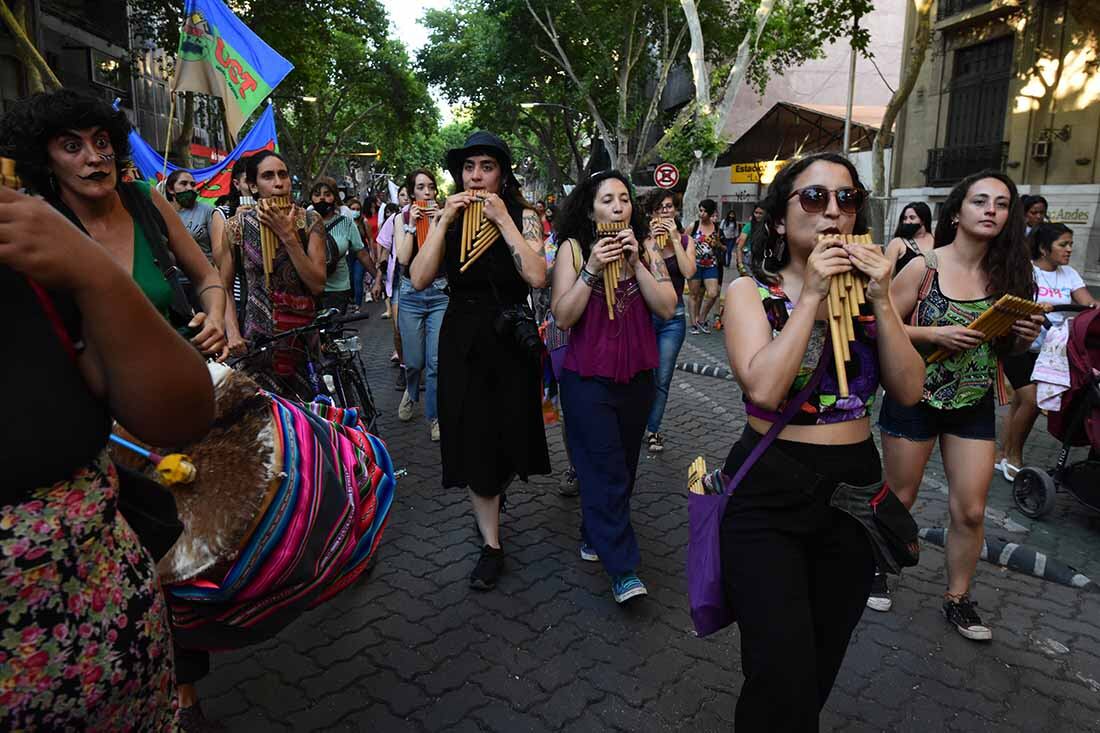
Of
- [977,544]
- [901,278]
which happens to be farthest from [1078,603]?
[901,278]

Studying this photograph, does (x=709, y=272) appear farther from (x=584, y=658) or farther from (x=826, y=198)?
(x=826, y=198)

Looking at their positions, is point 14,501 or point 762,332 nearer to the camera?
point 14,501

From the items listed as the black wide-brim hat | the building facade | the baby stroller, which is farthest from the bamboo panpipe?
the building facade

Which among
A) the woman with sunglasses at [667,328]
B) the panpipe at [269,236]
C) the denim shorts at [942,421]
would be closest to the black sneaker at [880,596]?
the denim shorts at [942,421]

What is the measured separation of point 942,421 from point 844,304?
1.63 meters

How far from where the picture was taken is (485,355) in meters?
4.10

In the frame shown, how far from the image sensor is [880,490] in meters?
2.34

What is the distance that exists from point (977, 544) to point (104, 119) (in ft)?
13.0

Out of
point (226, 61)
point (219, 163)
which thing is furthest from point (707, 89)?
point (226, 61)

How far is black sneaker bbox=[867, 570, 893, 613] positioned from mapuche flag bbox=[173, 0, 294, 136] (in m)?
7.31

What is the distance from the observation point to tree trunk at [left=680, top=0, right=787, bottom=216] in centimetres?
1537

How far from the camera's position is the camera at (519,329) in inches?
155

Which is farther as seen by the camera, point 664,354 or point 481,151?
point 664,354

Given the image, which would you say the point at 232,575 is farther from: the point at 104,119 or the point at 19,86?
the point at 19,86
